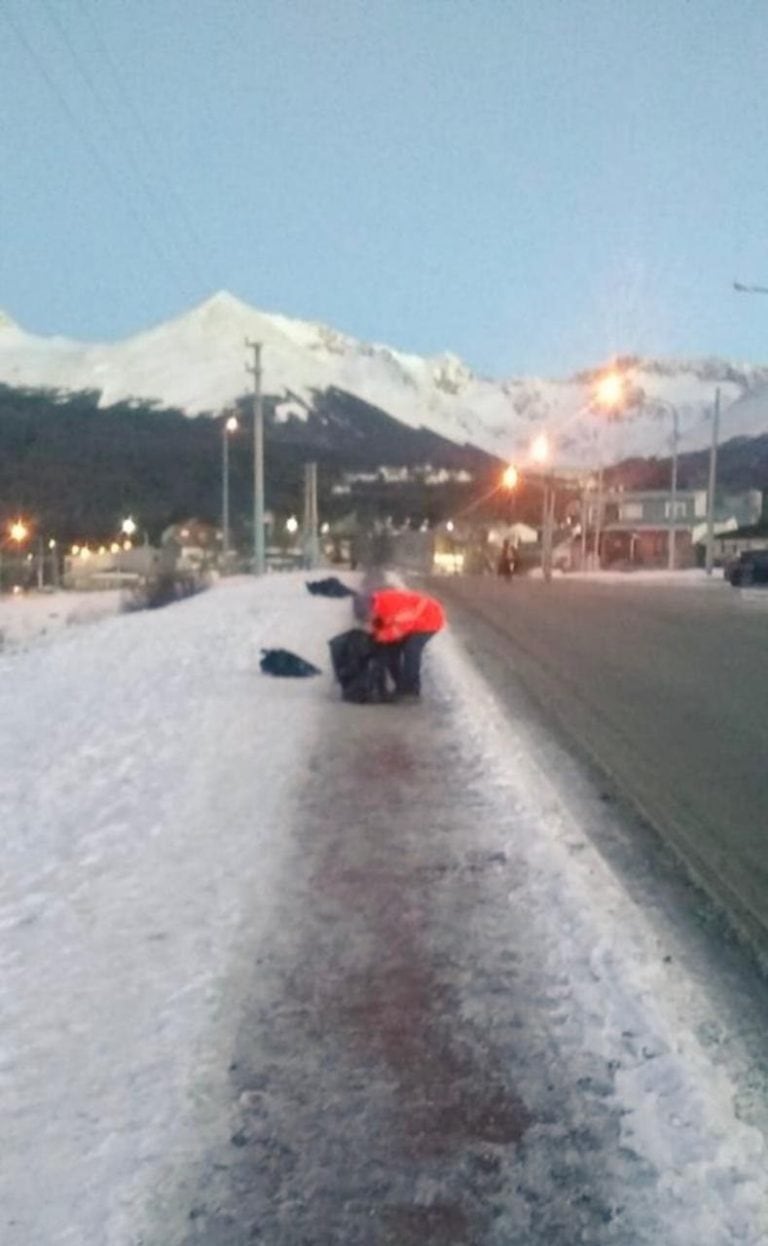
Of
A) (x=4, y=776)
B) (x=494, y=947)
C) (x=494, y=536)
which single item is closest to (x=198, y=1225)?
(x=494, y=947)

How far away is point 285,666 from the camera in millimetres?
20781

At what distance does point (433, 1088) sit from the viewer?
620cm

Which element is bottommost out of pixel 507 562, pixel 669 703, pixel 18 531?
pixel 18 531

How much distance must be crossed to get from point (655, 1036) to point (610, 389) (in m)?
33.7

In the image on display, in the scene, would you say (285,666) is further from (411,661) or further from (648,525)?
(648,525)

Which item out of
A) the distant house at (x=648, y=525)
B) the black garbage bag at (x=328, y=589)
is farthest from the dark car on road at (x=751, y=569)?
the distant house at (x=648, y=525)

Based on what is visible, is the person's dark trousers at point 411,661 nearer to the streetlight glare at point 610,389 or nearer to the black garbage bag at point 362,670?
the black garbage bag at point 362,670

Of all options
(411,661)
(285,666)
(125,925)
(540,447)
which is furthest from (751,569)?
(125,925)

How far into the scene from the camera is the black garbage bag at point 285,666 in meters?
20.8

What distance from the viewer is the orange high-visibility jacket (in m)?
18.0

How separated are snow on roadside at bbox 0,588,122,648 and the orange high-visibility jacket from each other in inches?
1038

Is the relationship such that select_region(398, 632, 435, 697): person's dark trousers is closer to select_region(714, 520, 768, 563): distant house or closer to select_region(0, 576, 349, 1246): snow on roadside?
select_region(0, 576, 349, 1246): snow on roadside

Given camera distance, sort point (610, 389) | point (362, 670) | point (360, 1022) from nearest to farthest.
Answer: point (360, 1022) → point (362, 670) → point (610, 389)

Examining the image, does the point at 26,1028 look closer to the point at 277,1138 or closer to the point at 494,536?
the point at 277,1138
